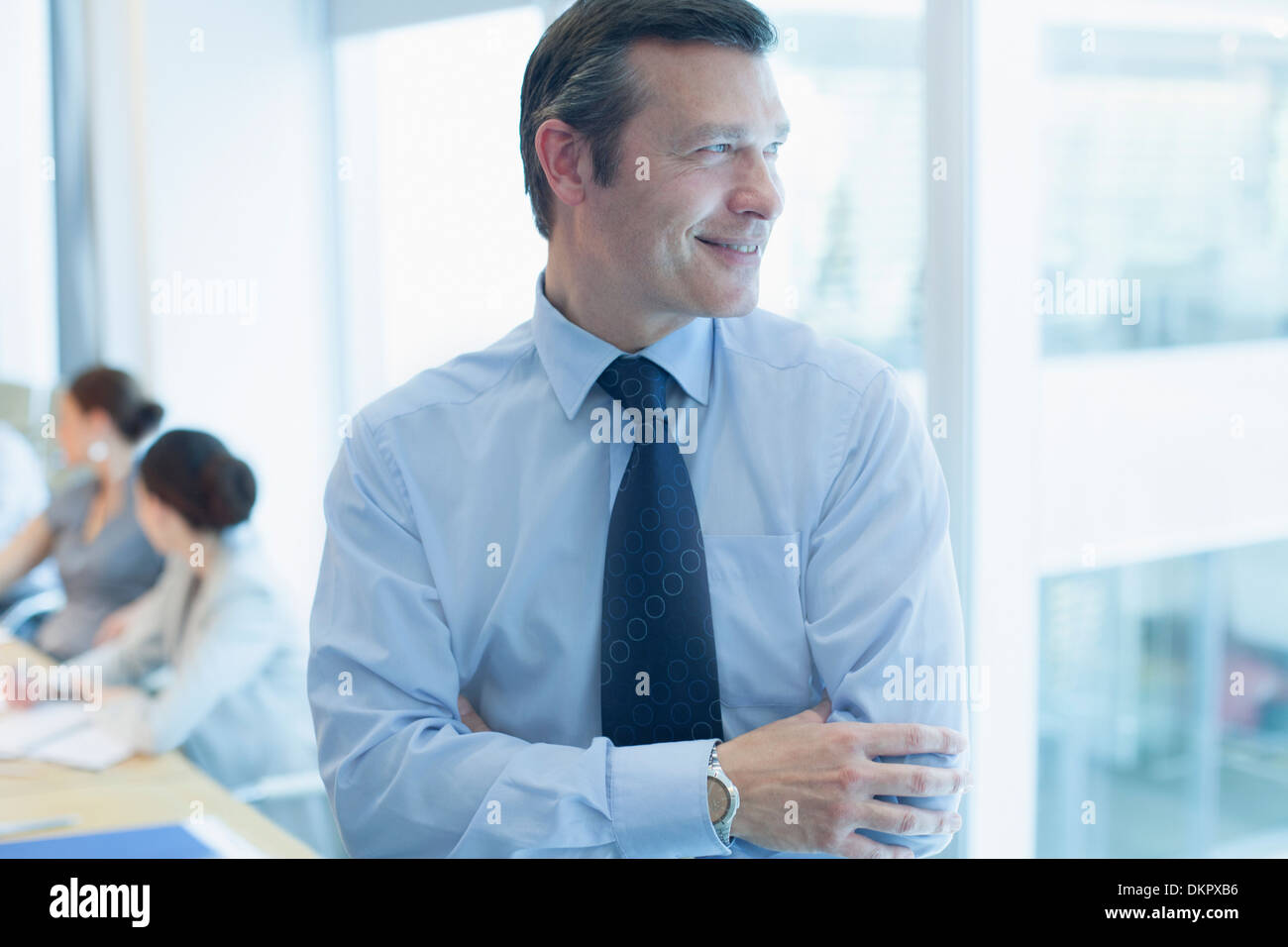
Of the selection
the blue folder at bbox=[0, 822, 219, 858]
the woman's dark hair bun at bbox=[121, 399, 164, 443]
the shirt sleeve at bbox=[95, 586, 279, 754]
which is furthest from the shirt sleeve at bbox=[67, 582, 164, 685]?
the blue folder at bbox=[0, 822, 219, 858]

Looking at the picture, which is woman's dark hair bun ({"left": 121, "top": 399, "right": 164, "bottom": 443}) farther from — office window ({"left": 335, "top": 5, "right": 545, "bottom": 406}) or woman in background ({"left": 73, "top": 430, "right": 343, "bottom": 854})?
woman in background ({"left": 73, "top": 430, "right": 343, "bottom": 854})

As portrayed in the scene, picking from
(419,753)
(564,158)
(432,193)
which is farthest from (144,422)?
(419,753)

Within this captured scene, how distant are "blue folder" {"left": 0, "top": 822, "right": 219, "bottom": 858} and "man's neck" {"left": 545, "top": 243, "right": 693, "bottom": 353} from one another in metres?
0.75

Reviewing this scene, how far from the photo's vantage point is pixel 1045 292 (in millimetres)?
1771

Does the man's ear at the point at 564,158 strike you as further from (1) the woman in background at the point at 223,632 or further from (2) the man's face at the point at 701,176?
(1) the woman in background at the point at 223,632

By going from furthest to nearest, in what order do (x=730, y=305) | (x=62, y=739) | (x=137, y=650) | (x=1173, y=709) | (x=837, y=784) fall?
(x=137, y=650) < (x=1173, y=709) < (x=62, y=739) < (x=730, y=305) < (x=837, y=784)

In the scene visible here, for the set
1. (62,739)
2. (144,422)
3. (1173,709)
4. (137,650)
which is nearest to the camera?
(62,739)

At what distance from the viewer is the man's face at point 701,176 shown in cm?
117

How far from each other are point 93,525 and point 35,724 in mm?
1081

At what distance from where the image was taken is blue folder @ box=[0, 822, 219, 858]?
4.30 feet

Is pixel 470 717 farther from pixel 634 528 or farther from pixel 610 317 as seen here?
pixel 610 317

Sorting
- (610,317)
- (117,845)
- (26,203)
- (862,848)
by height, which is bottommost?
(117,845)
